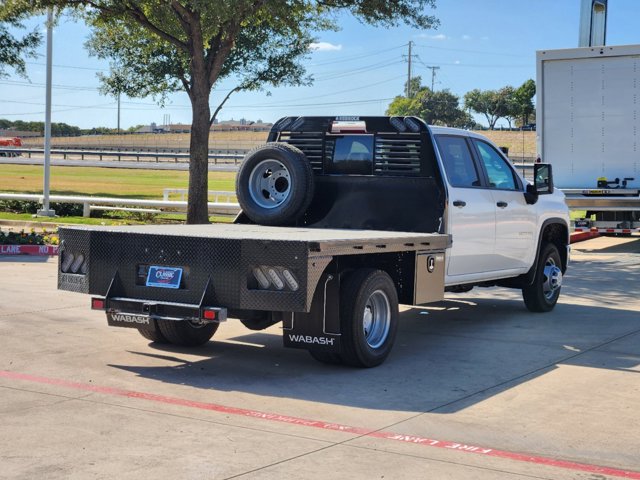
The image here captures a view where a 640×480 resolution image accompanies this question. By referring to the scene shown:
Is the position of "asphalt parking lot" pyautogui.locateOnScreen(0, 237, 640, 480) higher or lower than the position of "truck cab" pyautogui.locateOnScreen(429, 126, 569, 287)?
lower

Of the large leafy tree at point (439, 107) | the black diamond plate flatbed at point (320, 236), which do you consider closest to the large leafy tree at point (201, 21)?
the black diamond plate flatbed at point (320, 236)

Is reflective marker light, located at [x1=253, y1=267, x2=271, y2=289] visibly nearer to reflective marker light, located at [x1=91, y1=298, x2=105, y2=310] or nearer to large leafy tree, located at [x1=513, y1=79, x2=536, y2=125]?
reflective marker light, located at [x1=91, y1=298, x2=105, y2=310]

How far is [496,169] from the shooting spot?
36.4 ft

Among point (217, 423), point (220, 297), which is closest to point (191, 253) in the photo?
point (220, 297)

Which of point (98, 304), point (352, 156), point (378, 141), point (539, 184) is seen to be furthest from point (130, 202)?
point (98, 304)

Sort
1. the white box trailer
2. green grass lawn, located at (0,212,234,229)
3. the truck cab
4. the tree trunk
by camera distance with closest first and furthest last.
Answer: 1. the truck cab
2. the white box trailer
3. the tree trunk
4. green grass lawn, located at (0,212,234,229)

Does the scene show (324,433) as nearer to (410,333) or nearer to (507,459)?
(507,459)

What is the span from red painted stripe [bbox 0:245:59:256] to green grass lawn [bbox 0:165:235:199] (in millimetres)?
20427

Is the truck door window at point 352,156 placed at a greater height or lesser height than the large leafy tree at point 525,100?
lesser

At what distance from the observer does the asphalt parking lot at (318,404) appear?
5672 mm

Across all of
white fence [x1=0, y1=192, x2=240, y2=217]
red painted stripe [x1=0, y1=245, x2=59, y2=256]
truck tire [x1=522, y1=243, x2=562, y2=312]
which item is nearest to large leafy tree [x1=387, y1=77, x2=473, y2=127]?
white fence [x1=0, y1=192, x2=240, y2=217]

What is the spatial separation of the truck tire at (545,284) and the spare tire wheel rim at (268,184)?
3.61m

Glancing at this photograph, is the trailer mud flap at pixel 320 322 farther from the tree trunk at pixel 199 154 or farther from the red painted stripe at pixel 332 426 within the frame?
the tree trunk at pixel 199 154

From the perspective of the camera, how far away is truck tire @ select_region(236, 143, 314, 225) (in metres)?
9.69
